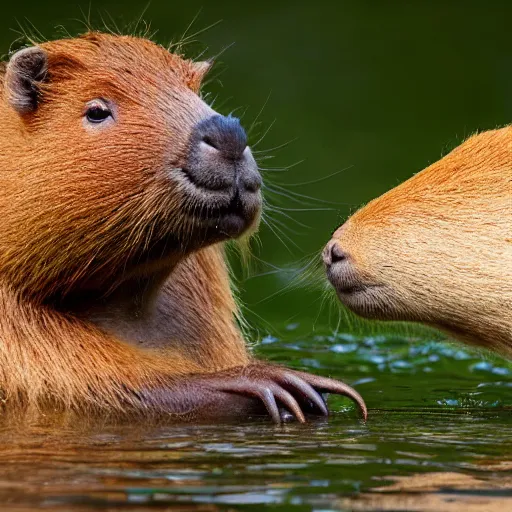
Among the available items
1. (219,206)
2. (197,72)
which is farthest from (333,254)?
(197,72)

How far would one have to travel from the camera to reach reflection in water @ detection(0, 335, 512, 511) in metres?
2.82

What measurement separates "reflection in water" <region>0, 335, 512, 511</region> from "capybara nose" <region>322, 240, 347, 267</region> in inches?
25.6

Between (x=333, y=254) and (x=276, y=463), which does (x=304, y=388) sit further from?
(x=276, y=463)

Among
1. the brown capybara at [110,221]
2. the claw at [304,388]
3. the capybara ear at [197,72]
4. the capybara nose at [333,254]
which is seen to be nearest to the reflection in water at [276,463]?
the claw at [304,388]

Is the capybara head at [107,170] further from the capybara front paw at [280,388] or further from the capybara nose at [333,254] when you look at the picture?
the capybara front paw at [280,388]

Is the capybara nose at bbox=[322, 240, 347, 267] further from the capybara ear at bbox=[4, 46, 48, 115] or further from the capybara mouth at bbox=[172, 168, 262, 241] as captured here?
the capybara ear at bbox=[4, 46, 48, 115]

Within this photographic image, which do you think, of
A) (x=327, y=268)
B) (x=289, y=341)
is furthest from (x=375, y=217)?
(x=289, y=341)

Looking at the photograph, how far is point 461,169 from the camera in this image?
191 inches

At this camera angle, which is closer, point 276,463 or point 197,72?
point 276,463

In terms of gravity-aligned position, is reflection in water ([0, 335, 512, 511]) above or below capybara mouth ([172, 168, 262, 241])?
below

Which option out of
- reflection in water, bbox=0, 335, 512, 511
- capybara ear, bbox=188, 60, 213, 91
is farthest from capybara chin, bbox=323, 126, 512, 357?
capybara ear, bbox=188, 60, 213, 91

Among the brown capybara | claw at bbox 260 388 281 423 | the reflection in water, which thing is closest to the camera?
the reflection in water

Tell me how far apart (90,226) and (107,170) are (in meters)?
0.23

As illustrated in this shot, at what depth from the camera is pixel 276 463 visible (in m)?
3.33
